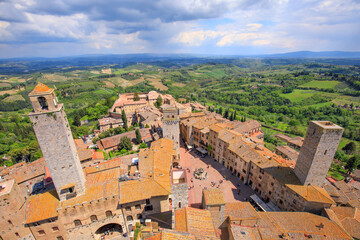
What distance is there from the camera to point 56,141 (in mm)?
25344

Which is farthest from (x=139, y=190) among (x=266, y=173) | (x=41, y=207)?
(x=266, y=173)

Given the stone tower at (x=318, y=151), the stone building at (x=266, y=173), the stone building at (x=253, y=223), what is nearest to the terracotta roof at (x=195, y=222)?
the stone building at (x=253, y=223)

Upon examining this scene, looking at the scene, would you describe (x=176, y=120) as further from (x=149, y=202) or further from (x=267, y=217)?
(x=267, y=217)

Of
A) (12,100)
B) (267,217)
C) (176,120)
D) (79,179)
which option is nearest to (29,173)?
(79,179)

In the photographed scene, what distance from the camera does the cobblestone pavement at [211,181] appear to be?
38444mm

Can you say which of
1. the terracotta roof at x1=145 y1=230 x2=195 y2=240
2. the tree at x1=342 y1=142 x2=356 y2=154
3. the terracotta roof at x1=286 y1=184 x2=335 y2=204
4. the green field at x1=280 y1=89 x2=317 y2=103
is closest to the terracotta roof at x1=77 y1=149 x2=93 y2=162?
the terracotta roof at x1=145 y1=230 x2=195 y2=240

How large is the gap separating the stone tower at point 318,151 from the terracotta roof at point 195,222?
21.2 m

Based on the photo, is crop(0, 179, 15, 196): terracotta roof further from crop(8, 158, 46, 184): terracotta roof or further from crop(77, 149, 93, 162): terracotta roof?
crop(8, 158, 46, 184): terracotta roof

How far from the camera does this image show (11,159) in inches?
2378

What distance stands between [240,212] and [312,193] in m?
14.1

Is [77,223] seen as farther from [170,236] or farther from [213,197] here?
A: [213,197]

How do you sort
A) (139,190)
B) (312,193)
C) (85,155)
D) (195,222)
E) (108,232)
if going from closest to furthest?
(195,222), (139,190), (312,193), (108,232), (85,155)

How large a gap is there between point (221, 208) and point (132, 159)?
23793 millimetres

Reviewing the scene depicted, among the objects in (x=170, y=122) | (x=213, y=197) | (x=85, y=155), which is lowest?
(x=85, y=155)
